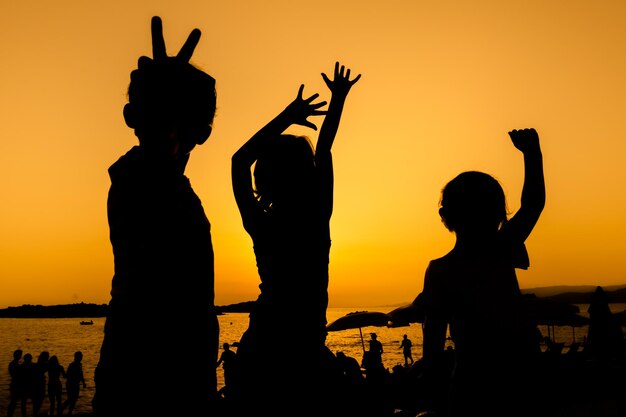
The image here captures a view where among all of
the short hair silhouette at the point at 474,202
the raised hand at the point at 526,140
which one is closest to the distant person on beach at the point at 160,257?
the short hair silhouette at the point at 474,202

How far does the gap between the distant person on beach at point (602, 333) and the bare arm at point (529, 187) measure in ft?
61.9

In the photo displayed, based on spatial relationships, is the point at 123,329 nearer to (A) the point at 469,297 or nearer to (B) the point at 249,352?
(B) the point at 249,352

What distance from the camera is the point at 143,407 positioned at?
135 centimetres

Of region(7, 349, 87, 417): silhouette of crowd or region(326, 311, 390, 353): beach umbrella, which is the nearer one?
region(7, 349, 87, 417): silhouette of crowd

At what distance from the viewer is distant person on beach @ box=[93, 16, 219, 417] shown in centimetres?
137

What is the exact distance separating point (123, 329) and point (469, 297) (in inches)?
62.2

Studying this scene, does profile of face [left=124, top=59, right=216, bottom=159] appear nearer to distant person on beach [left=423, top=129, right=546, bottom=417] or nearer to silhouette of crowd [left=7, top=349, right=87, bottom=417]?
distant person on beach [left=423, top=129, right=546, bottom=417]

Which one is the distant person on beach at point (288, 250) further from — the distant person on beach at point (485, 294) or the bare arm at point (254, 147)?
the distant person on beach at point (485, 294)

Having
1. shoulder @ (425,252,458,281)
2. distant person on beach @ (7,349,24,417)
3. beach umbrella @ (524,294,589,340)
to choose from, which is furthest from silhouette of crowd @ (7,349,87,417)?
shoulder @ (425,252,458,281)

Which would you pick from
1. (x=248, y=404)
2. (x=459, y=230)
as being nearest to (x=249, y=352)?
(x=248, y=404)

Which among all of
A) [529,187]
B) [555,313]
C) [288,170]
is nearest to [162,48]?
[288,170]

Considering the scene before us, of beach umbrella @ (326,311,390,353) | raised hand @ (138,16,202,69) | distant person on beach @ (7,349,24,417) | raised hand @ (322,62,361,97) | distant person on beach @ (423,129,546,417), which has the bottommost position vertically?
distant person on beach @ (7,349,24,417)

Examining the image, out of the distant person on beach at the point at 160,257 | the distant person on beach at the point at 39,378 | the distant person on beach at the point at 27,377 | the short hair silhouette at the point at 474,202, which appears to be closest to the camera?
the distant person on beach at the point at 160,257

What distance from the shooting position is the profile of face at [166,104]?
1.57 m
